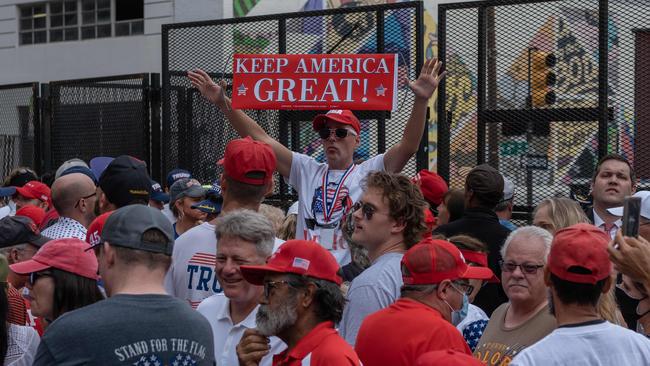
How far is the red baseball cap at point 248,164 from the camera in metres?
5.24

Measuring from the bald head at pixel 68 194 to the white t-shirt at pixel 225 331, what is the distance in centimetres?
225

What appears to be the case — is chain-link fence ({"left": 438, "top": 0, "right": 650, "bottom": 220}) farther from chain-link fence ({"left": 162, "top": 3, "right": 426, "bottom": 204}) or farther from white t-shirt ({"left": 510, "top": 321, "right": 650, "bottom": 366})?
white t-shirt ({"left": 510, "top": 321, "right": 650, "bottom": 366})

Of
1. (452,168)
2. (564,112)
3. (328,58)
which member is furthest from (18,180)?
(564,112)

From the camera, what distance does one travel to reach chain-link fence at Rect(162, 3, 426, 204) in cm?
915

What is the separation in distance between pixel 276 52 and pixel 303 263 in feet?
19.3

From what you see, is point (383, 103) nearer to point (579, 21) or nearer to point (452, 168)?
point (452, 168)

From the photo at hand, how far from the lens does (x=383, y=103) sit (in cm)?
849

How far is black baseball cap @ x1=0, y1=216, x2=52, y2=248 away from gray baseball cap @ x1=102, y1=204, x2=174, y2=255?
2.71 m

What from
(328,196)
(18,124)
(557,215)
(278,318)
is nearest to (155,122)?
(18,124)

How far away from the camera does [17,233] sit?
239 inches

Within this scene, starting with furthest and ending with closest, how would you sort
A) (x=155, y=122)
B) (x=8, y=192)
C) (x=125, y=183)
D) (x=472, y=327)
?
(x=155, y=122) → (x=8, y=192) → (x=125, y=183) → (x=472, y=327)

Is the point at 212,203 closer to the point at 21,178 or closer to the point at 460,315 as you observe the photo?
the point at 460,315

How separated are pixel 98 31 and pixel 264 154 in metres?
26.4

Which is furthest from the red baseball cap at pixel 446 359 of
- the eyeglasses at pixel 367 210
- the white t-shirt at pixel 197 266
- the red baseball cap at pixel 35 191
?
the red baseball cap at pixel 35 191
